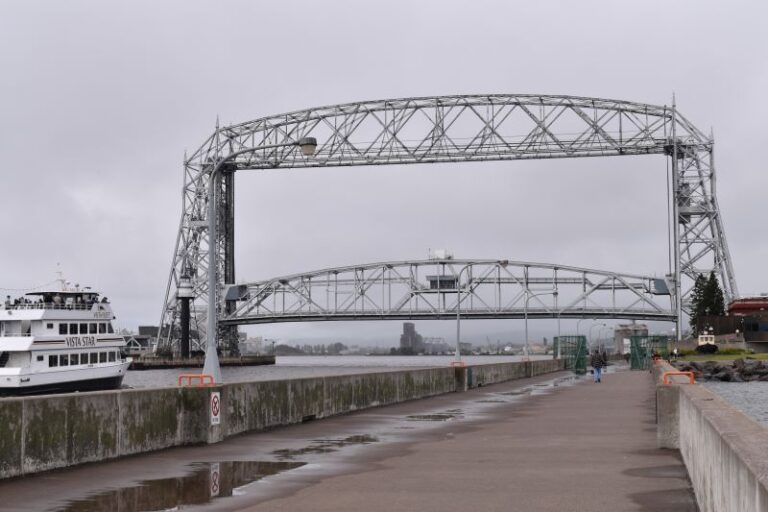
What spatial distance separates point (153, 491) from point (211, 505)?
4.66 feet

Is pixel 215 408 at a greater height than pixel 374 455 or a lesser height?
greater

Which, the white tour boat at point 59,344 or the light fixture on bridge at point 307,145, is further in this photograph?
the white tour boat at point 59,344

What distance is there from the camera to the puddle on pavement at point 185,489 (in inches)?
460

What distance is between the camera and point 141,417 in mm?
17266

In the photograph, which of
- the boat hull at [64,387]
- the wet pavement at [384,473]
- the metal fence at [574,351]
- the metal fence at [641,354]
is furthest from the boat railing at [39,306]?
the metal fence at [641,354]

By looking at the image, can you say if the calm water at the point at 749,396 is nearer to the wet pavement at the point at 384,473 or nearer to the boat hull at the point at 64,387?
the wet pavement at the point at 384,473

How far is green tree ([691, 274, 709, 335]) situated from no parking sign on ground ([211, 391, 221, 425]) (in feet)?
375

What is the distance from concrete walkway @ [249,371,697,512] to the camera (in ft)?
39.0

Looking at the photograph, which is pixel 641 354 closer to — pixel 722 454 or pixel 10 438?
pixel 10 438

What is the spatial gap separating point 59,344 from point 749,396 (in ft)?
150

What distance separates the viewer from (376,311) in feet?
568

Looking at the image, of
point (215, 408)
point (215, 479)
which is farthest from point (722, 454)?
point (215, 408)

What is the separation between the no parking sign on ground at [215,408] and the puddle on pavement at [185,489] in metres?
3.31

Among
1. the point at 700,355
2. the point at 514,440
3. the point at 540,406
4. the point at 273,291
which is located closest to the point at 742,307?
the point at 700,355
